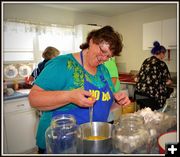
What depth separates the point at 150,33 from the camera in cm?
323

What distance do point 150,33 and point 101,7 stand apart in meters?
0.90

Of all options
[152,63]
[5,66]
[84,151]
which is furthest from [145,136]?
[5,66]

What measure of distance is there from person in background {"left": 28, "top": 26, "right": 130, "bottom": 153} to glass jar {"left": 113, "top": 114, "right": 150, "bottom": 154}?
0.57 ft

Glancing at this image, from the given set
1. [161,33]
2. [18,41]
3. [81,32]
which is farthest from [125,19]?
[18,41]

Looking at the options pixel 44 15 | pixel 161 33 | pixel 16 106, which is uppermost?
pixel 44 15

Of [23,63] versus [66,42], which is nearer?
[23,63]

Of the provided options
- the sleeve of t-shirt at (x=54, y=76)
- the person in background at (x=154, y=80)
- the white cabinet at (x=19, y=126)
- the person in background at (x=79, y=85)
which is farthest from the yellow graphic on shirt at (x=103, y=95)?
the white cabinet at (x=19, y=126)

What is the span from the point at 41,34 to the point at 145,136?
8.48 ft

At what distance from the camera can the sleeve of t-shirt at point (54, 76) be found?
90 cm

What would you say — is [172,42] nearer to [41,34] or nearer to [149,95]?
[149,95]

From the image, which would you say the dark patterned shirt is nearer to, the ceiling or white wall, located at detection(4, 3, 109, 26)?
the ceiling

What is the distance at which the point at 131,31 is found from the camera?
3719 millimetres

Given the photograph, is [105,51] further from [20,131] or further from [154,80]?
[20,131]

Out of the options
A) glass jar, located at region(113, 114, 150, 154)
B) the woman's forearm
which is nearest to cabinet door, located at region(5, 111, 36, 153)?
the woman's forearm
